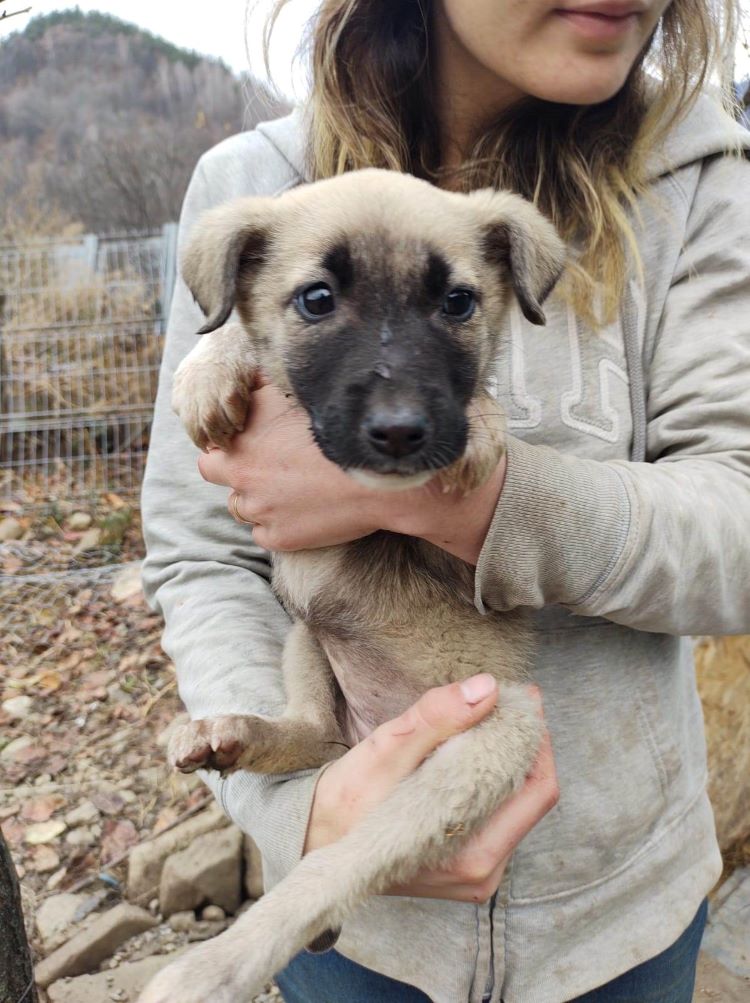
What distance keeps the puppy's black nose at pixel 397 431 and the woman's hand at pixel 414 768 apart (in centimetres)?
44

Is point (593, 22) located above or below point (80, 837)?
above

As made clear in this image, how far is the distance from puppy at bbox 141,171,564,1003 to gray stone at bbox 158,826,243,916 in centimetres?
163

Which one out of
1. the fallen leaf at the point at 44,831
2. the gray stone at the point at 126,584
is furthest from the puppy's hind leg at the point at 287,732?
the gray stone at the point at 126,584

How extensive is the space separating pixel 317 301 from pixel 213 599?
62 centimetres

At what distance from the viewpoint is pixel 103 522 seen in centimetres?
595

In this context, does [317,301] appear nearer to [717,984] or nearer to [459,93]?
[459,93]

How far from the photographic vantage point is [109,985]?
111 inches

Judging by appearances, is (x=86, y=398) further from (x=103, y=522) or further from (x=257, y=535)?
(x=257, y=535)

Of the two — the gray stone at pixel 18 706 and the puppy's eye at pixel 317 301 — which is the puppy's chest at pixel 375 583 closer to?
the puppy's eye at pixel 317 301

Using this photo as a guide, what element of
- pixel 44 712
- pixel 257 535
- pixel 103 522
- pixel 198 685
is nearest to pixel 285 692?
pixel 198 685

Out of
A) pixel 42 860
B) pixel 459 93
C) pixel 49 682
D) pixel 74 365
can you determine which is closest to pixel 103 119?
pixel 74 365

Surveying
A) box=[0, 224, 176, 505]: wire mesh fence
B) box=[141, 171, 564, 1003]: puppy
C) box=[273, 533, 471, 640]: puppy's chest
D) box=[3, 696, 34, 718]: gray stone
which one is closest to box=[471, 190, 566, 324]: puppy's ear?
box=[141, 171, 564, 1003]: puppy

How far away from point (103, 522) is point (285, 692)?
14.6 feet

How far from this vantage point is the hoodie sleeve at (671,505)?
141 centimetres
